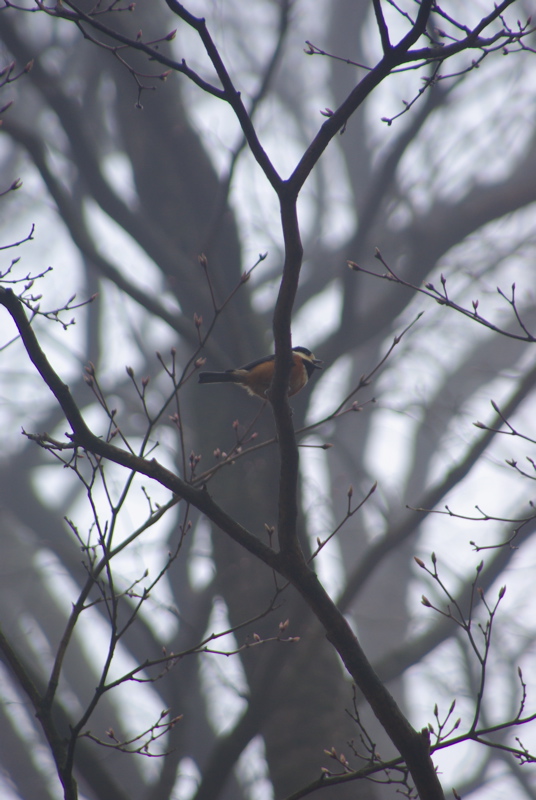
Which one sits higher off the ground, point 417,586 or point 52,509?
point 52,509

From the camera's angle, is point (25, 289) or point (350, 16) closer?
point (25, 289)

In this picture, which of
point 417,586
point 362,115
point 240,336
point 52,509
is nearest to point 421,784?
point 240,336

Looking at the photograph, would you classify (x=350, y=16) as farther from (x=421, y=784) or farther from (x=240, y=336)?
(x=421, y=784)

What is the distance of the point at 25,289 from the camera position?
2.73m

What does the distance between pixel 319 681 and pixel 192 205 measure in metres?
4.46

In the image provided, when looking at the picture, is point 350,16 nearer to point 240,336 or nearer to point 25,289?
point 240,336

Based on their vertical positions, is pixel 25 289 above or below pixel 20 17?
below

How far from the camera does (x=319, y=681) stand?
4418mm

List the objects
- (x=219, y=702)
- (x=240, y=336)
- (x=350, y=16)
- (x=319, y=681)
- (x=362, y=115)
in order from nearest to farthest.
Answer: (x=319, y=681) < (x=240, y=336) < (x=219, y=702) < (x=350, y=16) < (x=362, y=115)

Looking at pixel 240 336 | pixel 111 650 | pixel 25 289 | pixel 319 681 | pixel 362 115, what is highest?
pixel 362 115

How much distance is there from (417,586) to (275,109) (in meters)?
7.34

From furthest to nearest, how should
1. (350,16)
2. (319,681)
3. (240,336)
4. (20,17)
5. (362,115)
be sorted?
(362,115)
(350,16)
(20,17)
(240,336)
(319,681)

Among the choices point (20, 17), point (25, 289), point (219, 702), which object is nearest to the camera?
point (25, 289)

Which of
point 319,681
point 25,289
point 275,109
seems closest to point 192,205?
point 275,109
